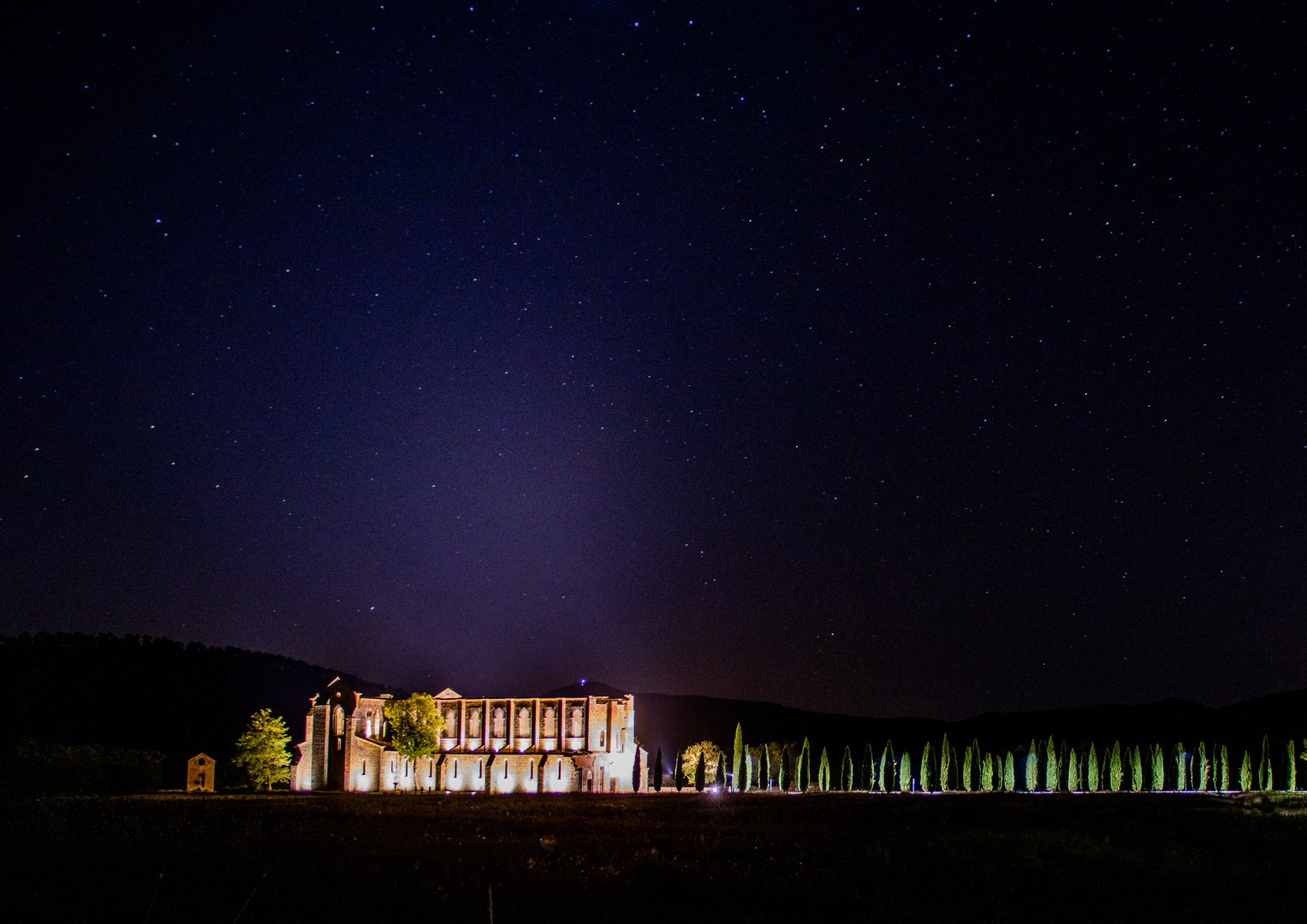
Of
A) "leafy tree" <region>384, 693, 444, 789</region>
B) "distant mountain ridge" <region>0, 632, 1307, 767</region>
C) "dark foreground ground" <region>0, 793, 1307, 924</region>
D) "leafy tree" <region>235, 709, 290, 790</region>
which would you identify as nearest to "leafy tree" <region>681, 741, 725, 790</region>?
"distant mountain ridge" <region>0, 632, 1307, 767</region>

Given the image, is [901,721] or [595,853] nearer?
[595,853]

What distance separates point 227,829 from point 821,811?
23276 millimetres

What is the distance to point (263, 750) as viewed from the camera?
7819 centimetres

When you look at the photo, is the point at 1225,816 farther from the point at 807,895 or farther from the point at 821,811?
the point at 807,895

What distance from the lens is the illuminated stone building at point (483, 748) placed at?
8019 cm

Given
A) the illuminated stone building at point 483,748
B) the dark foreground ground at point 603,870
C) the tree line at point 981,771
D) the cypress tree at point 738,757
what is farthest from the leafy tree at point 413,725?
the dark foreground ground at point 603,870

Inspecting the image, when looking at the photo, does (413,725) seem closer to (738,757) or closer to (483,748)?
(483,748)

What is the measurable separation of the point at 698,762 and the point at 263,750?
42.6 meters

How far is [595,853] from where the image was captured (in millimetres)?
21203

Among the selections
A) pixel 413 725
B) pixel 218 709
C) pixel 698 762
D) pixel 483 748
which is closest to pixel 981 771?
pixel 698 762

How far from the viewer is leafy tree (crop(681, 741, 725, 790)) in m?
102

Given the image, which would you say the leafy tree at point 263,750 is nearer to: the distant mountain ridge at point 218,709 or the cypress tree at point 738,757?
the distant mountain ridge at point 218,709

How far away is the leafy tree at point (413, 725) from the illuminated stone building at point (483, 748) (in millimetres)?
2837

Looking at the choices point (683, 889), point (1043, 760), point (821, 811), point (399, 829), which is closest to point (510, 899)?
point (683, 889)
